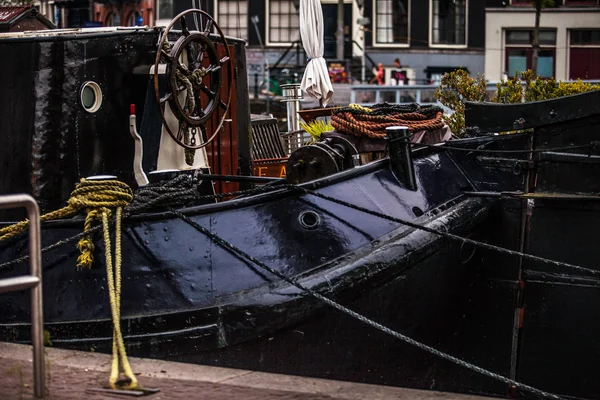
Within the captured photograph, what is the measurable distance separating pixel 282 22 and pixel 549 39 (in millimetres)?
10551

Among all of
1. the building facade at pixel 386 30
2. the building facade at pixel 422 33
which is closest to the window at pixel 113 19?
the building facade at pixel 386 30

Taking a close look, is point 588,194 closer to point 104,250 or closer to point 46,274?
point 104,250

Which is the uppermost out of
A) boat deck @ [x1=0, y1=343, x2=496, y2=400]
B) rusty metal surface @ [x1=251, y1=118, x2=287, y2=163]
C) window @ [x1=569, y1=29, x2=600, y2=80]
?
window @ [x1=569, y1=29, x2=600, y2=80]

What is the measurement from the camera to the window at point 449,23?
131ft

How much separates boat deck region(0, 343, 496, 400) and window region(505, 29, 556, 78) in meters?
36.9

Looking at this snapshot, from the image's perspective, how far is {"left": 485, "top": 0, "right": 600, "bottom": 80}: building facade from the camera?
40188mm

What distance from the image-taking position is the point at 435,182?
266 inches

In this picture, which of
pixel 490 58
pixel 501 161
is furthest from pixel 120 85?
pixel 490 58

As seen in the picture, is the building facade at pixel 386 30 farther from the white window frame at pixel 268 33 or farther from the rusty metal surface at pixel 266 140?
the rusty metal surface at pixel 266 140

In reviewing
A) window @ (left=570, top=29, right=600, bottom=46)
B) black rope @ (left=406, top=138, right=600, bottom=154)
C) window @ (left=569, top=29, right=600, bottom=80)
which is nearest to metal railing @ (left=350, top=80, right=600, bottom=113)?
window @ (left=569, top=29, right=600, bottom=80)

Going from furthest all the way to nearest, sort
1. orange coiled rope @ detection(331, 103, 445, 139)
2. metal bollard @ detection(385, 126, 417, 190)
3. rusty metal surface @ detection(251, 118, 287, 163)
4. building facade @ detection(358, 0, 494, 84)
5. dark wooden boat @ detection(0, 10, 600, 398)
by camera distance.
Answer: building facade @ detection(358, 0, 494, 84) → rusty metal surface @ detection(251, 118, 287, 163) → orange coiled rope @ detection(331, 103, 445, 139) → metal bollard @ detection(385, 126, 417, 190) → dark wooden boat @ detection(0, 10, 600, 398)

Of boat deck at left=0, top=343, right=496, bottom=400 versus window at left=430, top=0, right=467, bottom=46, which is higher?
window at left=430, top=0, right=467, bottom=46

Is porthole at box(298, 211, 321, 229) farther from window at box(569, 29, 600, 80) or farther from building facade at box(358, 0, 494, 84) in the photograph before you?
window at box(569, 29, 600, 80)

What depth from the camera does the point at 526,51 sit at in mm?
40656
